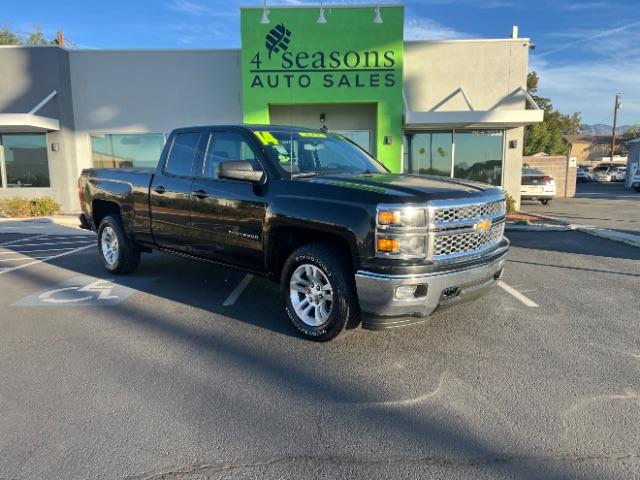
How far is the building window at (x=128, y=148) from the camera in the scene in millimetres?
15681

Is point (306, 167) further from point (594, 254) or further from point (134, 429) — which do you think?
point (594, 254)

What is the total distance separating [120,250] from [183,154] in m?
1.95

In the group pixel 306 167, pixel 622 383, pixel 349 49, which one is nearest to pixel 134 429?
pixel 306 167

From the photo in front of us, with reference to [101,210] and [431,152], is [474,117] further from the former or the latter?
[101,210]

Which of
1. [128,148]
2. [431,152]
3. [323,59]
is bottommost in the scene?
[431,152]

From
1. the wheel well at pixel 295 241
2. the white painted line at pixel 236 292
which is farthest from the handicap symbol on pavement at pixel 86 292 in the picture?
the wheel well at pixel 295 241

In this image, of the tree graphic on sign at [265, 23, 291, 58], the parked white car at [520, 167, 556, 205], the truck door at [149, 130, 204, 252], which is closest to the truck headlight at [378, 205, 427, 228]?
the truck door at [149, 130, 204, 252]

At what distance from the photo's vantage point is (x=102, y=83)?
15.4 meters

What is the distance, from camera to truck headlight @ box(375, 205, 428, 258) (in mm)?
3869

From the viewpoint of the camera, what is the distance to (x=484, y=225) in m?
4.42

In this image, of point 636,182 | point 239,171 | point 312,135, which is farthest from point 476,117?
point 636,182

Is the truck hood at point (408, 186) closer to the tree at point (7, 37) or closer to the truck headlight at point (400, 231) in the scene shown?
the truck headlight at point (400, 231)

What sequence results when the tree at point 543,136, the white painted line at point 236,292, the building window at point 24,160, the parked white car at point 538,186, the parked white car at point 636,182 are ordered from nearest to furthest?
the white painted line at point 236,292 < the building window at point 24,160 < the parked white car at point 538,186 < the parked white car at point 636,182 < the tree at point 543,136

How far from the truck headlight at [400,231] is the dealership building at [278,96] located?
10.6 metres
